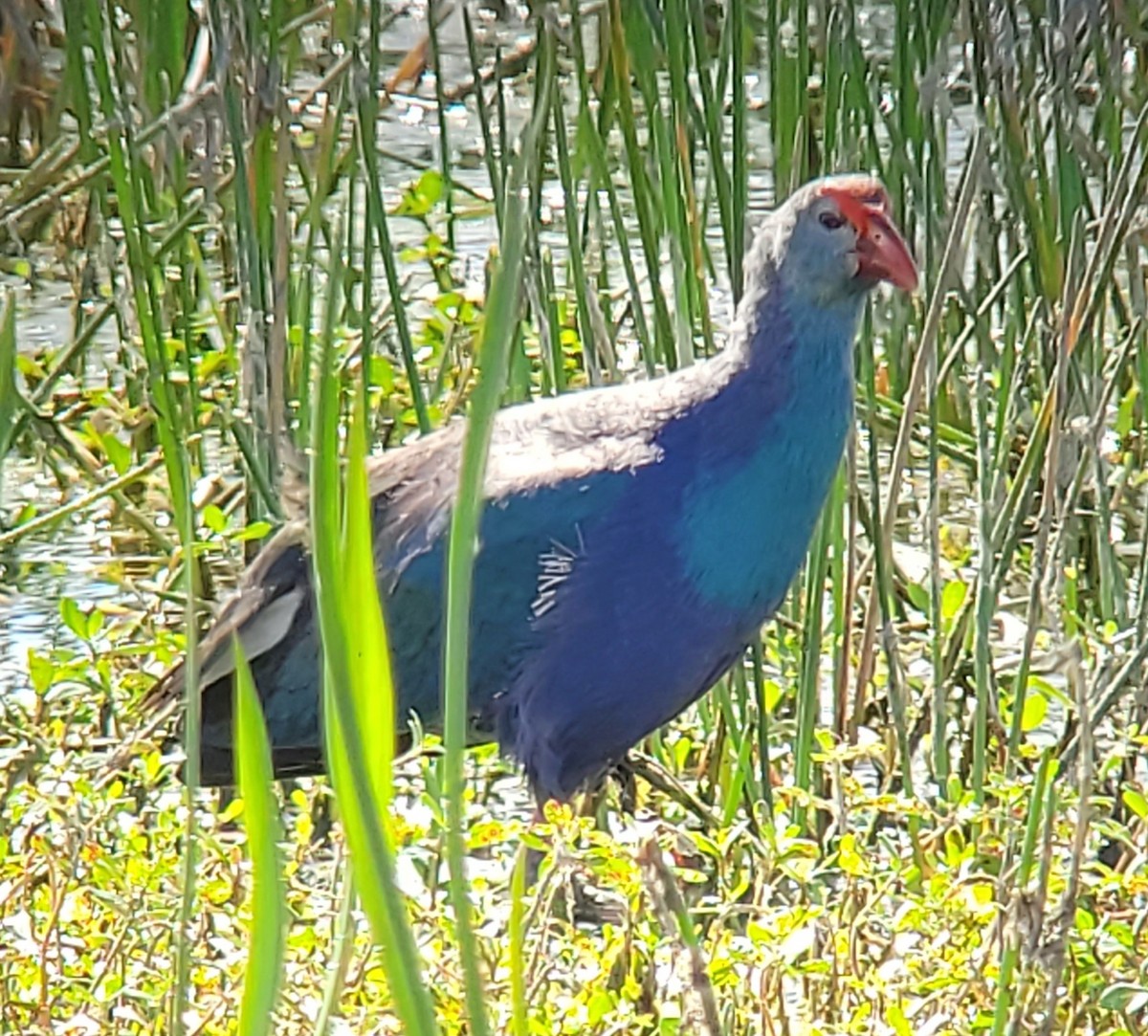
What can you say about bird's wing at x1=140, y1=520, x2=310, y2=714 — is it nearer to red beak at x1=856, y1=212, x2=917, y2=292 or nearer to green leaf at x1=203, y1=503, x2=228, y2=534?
green leaf at x1=203, y1=503, x2=228, y2=534

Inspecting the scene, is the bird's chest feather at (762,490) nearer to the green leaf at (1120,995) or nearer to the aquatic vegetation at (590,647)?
the aquatic vegetation at (590,647)

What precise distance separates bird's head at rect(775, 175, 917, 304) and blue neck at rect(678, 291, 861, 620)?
0.02m

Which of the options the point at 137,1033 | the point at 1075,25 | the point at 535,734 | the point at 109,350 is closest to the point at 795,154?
the point at 1075,25

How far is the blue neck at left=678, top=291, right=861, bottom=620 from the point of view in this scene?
2039 millimetres

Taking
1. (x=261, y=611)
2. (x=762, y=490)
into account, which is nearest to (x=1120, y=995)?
(x=762, y=490)

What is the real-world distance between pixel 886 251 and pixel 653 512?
303mm

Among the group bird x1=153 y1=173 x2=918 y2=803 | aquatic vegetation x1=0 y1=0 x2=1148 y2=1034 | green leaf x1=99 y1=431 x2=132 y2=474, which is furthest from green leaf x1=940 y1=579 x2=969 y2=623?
green leaf x1=99 y1=431 x2=132 y2=474

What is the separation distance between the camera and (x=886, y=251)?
6.74 ft

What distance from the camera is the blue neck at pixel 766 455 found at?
204cm

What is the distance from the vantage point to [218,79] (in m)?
1.89

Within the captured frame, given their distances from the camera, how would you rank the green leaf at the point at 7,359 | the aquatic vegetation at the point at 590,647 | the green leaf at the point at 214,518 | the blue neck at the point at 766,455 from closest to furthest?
the green leaf at the point at 7,359 → the aquatic vegetation at the point at 590,647 → the blue neck at the point at 766,455 → the green leaf at the point at 214,518

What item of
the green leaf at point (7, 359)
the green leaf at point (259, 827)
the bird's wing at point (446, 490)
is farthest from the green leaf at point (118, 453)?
the green leaf at point (259, 827)

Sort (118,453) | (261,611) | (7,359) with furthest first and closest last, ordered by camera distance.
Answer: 1. (118,453)
2. (261,611)
3. (7,359)

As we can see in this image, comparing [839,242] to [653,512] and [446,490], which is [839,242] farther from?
[446,490]
